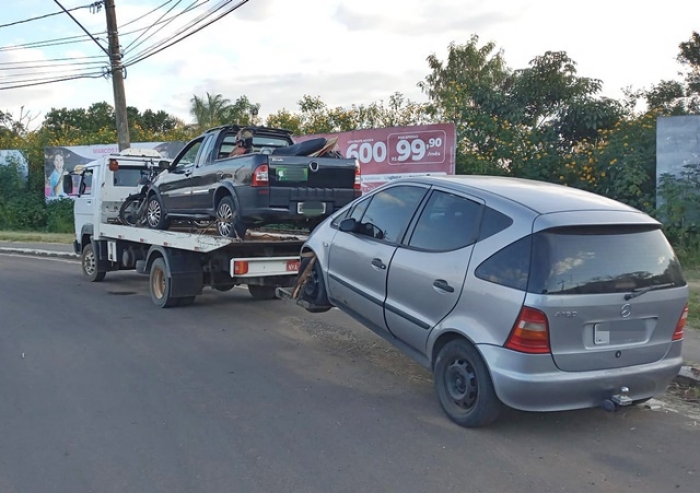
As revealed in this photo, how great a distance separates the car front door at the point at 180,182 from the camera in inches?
408

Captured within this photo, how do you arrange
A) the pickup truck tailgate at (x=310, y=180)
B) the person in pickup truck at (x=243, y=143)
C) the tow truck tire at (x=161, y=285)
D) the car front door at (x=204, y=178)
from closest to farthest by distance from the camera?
1. the pickup truck tailgate at (x=310, y=180)
2. the person in pickup truck at (x=243, y=143)
3. the car front door at (x=204, y=178)
4. the tow truck tire at (x=161, y=285)

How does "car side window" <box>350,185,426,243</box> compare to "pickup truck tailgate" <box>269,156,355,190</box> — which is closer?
"car side window" <box>350,185,426,243</box>

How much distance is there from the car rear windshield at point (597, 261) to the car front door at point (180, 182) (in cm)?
682

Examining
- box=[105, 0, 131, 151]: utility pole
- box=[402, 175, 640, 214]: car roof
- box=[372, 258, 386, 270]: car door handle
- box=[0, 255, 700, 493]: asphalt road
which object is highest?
box=[105, 0, 131, 151]: utility pole

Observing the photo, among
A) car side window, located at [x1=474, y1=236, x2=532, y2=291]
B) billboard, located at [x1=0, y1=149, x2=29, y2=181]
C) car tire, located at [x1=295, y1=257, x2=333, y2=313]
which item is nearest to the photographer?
car side window, located at [x1=474, y1=236, x2=532, y2=291]

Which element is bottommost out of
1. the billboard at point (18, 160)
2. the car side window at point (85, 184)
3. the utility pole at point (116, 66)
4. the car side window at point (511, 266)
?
the car side window at point (511, 266)

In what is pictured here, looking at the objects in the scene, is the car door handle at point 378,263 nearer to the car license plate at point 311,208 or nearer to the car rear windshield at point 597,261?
the car rear windshield at point 597,261

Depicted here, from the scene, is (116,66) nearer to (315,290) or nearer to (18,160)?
(18,160)

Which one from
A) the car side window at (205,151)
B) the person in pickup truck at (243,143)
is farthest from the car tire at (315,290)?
the car side window at (205,151)

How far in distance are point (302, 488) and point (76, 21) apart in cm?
1836

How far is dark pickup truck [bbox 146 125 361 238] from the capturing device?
8836 mm

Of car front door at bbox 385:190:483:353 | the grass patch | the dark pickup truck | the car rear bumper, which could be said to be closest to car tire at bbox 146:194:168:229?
the dark pickup truck

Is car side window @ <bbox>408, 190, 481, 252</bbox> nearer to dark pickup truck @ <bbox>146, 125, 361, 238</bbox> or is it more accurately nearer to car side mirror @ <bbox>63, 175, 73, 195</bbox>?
dark pickup truck @ <bbox>146, 125, 361, 238</bbox>

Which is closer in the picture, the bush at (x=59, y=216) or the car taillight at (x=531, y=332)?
the car taillight at (x=531, y=332)
